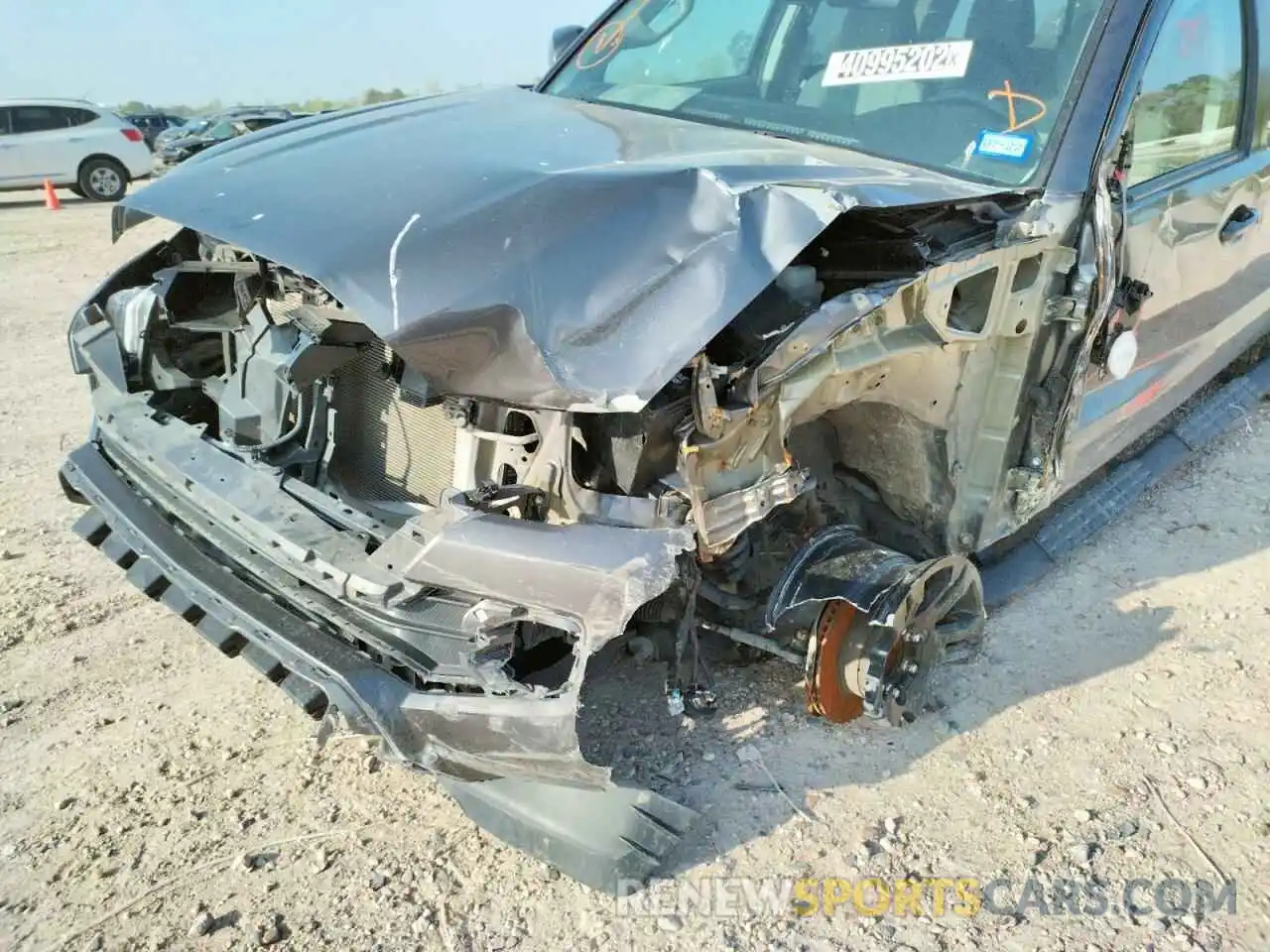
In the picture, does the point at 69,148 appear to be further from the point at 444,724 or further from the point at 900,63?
the point at 444,724

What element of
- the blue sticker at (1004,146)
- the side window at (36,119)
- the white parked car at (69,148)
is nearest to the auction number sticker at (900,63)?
the blue sticker at (1004,146)

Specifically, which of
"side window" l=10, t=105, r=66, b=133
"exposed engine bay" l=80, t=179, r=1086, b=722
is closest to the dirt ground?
"exposed engine bay" l=80, t=179, r=1086, b=722

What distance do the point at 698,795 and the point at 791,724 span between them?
0.40 m

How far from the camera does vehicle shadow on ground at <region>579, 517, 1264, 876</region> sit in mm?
2570

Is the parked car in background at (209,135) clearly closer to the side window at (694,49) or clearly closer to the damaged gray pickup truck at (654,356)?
the side window at (694,49)

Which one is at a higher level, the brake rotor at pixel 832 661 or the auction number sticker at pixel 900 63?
the auction number sticker at pixel 900 63

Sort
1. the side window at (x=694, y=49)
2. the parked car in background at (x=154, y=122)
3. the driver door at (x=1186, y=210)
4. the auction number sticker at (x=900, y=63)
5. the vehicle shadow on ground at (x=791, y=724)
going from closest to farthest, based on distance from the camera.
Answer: the vehicle shadow on ground at (x=791, y=724), the auction number sticker at (x=900, y=63), the driver door at (x=1186, y=210), the side window at (x=694, y=49), the parked car in background at (x=154, y=122)

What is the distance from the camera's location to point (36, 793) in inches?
100.0

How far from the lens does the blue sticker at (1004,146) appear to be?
2.70 meters

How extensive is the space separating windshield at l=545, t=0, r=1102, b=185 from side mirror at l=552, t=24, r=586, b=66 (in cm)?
43

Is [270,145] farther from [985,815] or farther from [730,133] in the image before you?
[985,815]

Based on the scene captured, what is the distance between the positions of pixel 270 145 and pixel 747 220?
1.47m

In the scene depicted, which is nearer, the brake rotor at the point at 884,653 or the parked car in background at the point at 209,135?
the brake rotor at the point at 884,653

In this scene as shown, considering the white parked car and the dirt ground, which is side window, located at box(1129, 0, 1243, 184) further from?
the white parked car
